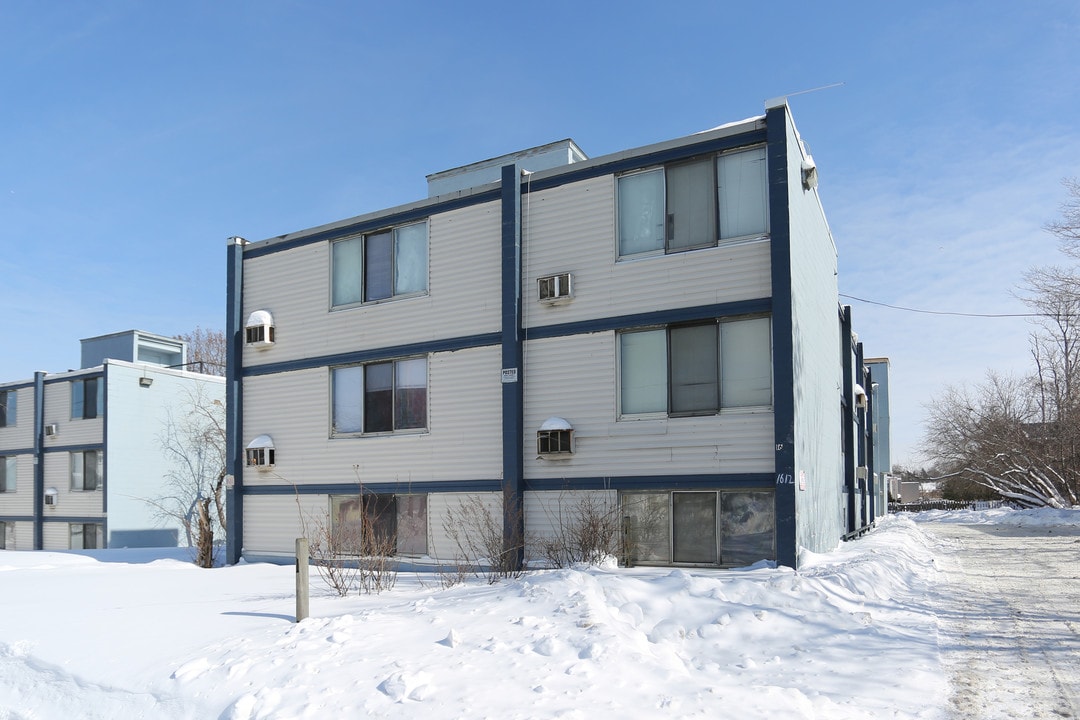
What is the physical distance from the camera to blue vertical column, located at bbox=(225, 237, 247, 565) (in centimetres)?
1748

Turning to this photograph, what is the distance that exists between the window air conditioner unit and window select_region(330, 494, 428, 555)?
4.64 metres

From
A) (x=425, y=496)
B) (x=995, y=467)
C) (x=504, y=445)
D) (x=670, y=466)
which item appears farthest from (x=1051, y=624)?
(x=995, y=467)

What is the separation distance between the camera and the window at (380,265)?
1562 cm

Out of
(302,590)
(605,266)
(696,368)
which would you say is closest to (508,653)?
(302,590)

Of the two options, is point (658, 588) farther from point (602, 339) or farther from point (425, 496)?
point (425, 496)

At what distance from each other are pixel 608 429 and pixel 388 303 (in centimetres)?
557

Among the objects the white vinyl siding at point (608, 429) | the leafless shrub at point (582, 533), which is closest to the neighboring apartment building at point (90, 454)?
the white vinyl siding at point (608, 429)

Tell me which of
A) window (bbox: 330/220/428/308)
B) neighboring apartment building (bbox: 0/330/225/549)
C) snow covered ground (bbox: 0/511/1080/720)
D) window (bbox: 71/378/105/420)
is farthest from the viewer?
window (bbox: 71/378/105/420)

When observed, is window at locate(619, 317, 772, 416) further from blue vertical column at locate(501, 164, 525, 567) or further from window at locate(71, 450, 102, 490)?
window at locate(71, 450, 102, 490)

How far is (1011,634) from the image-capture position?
852cm

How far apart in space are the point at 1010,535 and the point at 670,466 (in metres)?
17.4

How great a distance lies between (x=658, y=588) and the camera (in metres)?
8.71

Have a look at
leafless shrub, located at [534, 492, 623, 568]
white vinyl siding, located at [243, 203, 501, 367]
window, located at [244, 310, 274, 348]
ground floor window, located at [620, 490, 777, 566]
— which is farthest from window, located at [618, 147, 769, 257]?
window, located at [244, 310, 274, 348]

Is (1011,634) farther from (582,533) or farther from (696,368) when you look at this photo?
(582,533)
